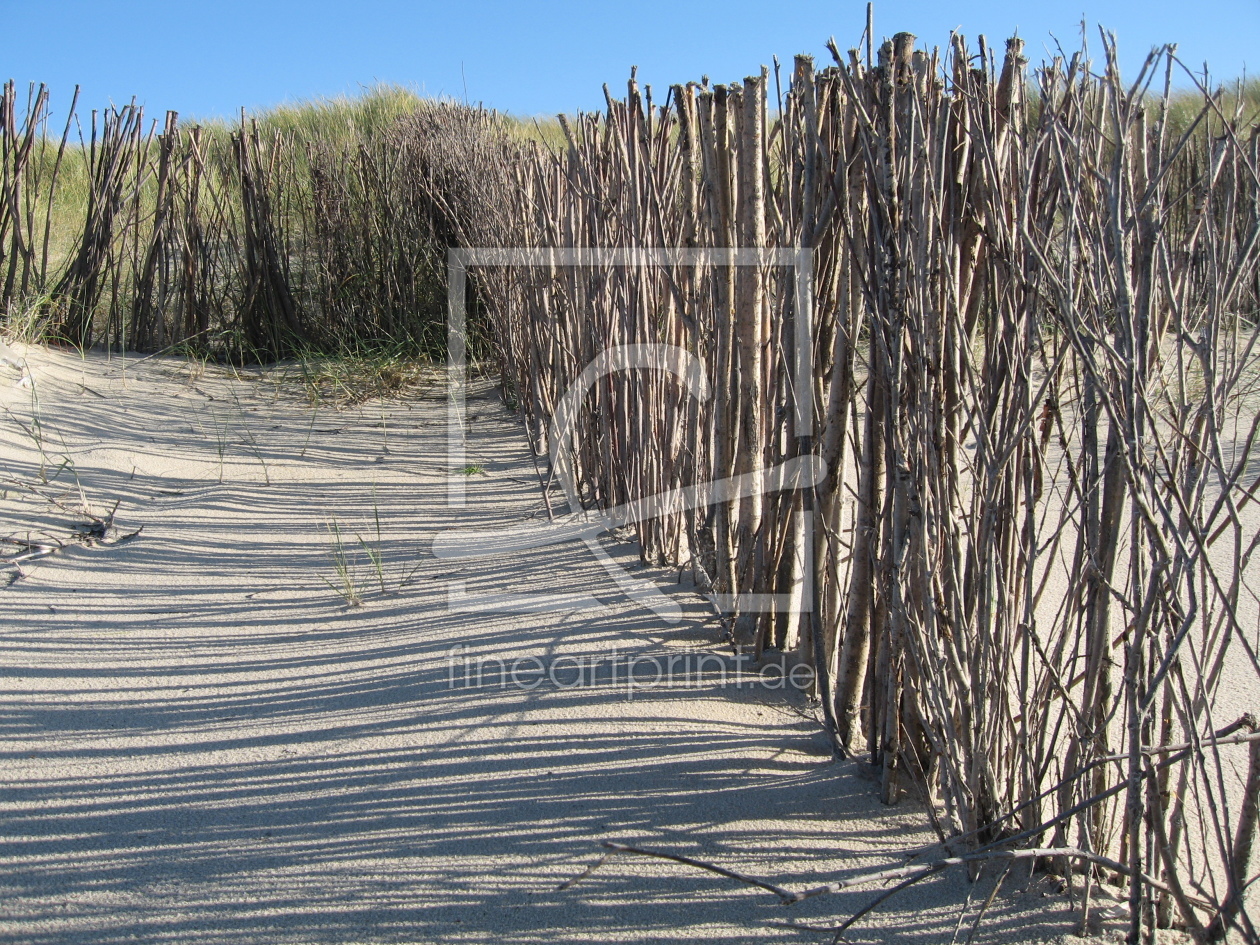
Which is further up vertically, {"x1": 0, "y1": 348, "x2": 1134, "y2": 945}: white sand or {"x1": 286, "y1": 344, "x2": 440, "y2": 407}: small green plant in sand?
{"x1": 286, "y1": 344, "x2": 440, "y2": 407}: small green plant in sand

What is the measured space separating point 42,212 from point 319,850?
31.3 ft

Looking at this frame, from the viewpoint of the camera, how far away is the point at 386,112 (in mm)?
11766

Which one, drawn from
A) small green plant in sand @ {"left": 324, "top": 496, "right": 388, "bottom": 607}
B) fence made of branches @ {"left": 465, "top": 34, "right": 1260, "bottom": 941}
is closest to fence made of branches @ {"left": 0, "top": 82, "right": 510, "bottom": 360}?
small green plant in sand @ {"left": 324, "top": 496, "right": 388, "bottom": 607}

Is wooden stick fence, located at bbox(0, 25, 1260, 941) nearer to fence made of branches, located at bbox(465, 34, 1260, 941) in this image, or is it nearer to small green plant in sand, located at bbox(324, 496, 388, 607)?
fence made of branches, located at bbox(465, 34, 1260, 941)

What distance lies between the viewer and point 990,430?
1.30 m

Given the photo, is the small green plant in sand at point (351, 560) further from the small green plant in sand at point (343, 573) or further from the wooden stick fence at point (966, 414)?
the wooden stick fence at point (966, 414)

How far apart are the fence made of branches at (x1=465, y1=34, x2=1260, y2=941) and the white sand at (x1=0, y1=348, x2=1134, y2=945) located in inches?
7.1

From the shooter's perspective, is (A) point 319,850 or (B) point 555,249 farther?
(B) point 555,249

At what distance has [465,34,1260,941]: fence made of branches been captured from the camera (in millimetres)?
1131

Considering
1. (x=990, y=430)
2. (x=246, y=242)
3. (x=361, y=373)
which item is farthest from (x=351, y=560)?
(x=246, y=242)

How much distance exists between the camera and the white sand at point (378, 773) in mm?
1425

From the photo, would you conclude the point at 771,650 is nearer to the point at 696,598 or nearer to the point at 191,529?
the point at 696,598

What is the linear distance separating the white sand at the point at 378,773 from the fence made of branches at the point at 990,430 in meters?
0.18

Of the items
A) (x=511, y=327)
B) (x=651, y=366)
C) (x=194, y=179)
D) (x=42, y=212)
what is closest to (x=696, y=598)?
(x=651, y=366)
